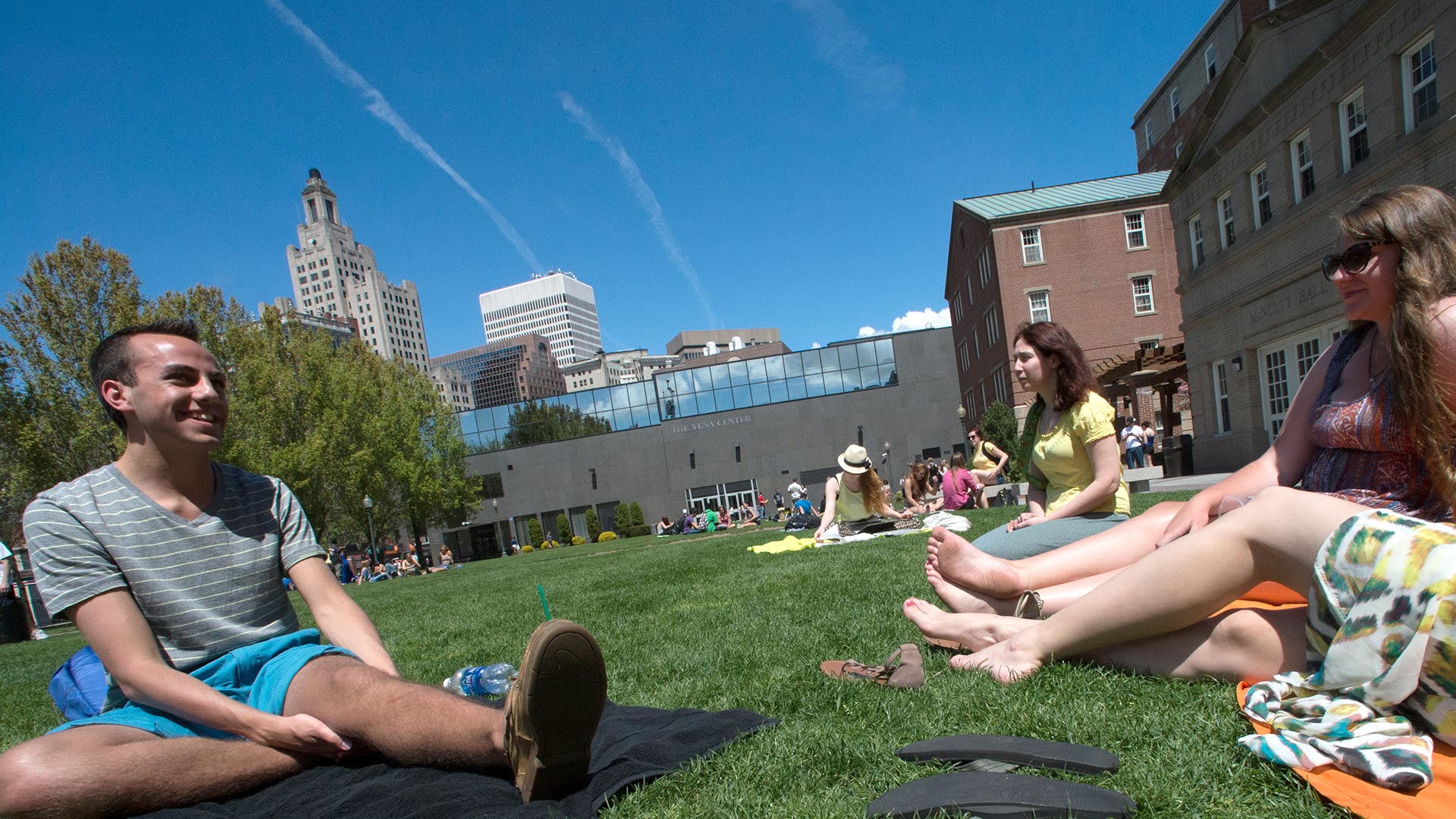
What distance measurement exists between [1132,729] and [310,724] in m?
2.22

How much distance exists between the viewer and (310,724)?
219cm

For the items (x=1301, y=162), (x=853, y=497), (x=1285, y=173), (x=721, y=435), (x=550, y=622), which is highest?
(x=1301, y=162)

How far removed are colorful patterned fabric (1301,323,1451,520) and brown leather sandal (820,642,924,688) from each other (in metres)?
1.44

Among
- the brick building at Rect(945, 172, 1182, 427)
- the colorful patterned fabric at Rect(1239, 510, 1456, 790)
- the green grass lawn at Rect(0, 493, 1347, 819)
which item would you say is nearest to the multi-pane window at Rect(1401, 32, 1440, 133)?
the green grass lawn at Rect(0, 493, 1347, 819)

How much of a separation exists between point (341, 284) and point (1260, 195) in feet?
520

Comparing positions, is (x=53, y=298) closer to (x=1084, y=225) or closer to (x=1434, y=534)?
(x=1434, y=534)

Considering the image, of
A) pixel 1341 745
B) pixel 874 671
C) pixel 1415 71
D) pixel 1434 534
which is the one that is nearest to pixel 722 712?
pixel 874 671

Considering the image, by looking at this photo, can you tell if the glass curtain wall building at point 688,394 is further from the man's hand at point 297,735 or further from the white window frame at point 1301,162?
the man's hand at point 297,735

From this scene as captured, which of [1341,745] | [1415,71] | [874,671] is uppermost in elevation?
[1415,71]

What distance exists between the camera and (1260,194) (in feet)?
63.5

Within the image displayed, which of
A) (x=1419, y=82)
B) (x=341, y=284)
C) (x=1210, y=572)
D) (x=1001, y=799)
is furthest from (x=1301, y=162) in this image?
(x=341, y=284)

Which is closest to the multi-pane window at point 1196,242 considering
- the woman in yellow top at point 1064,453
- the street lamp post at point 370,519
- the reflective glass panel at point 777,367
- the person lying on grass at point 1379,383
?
the woman in yellow top at point 1064,453

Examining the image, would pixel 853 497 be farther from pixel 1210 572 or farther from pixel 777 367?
pixel 777 367

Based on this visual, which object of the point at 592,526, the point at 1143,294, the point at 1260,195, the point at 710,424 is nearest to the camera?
the point at 1260,195
